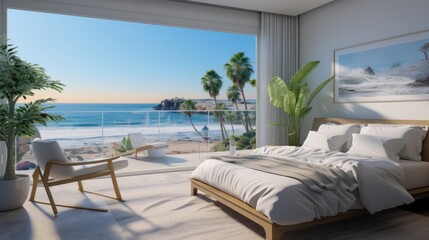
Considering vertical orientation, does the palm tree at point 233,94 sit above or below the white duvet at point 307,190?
above

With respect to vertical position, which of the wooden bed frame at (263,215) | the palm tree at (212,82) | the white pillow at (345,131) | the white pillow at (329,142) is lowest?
the wooden bed frame at (263,215)

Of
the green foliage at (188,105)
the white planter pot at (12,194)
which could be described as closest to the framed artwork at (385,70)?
the white planter pot at (12,194)

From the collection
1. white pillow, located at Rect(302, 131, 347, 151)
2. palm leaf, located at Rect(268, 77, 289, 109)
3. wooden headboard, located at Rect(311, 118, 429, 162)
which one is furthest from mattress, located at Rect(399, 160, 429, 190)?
palm leaf, located at Rect(268, 77, 289, 109)

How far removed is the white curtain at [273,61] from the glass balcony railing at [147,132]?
114 cm

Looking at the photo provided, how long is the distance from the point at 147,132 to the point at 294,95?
39.1 feet

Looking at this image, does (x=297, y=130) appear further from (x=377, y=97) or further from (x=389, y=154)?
(x=389, y=154)

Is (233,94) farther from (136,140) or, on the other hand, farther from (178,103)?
(136,140)

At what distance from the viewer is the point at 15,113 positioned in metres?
3.68

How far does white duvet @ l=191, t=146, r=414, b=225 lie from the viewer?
2.46 metres

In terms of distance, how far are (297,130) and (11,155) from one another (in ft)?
14.6

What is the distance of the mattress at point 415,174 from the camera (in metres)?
3.39

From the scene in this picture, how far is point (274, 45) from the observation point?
6.14m

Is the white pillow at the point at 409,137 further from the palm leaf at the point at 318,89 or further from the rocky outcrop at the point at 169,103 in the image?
the rocky outcrop at the point at 169,103

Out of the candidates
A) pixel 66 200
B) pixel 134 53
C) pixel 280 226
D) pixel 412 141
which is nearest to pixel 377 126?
pixel 412 141
